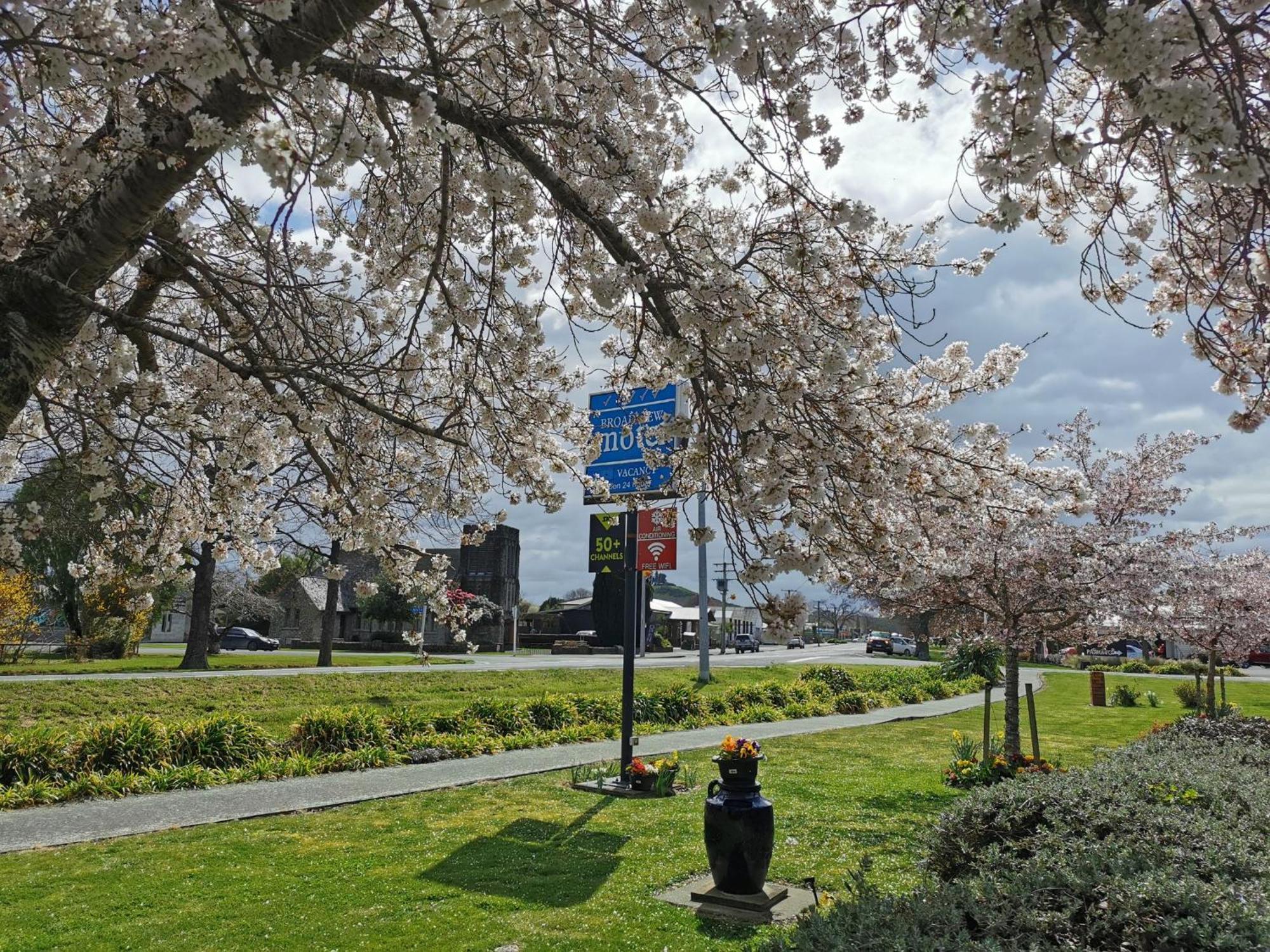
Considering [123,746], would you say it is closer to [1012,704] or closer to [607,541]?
[607,541]

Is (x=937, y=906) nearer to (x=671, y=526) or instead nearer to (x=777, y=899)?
(x=671, y=526)

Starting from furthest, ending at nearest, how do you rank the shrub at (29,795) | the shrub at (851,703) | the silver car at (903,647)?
the silver car at (903,647) → the shrub at (851,703) → the shrub at (29,795)

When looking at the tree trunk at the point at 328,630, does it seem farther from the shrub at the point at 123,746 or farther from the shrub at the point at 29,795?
the shrub at the point at 29,795

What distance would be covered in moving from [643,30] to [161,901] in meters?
6.53

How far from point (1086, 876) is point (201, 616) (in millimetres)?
23551

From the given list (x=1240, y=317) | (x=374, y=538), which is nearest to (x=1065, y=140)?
(x=1240, y=317)

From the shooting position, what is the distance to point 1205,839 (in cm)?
389

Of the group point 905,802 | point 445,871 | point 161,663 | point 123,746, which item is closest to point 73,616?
point 161,663

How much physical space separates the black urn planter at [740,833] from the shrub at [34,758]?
25.6ft

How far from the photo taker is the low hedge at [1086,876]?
9.66ft

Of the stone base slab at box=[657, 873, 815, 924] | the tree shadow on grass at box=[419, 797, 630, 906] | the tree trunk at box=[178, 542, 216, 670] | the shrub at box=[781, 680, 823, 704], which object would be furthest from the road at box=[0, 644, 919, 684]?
the stone base slab at box=[657, 873, 815, 924]

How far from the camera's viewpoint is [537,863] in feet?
22.6

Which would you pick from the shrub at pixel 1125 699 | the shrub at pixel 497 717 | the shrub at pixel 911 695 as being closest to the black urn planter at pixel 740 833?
the shrub at pixel 497 717

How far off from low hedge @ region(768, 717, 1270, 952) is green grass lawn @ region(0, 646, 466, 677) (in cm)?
1874
